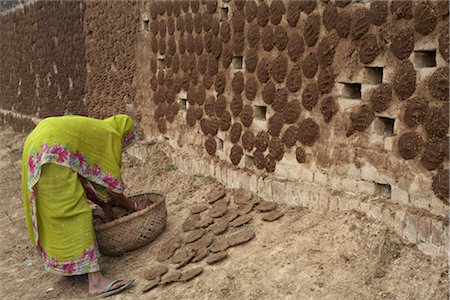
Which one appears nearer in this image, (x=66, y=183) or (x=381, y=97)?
(x=381, y=97)

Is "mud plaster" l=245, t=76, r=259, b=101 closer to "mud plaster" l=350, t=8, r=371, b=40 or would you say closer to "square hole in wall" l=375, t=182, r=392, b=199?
"mud plaster" l=350, t=8, r=371, b=40

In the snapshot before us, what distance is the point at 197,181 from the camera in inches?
205

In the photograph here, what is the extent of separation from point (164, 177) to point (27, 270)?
183cm

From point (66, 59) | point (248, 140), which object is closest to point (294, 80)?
point (248, 140)

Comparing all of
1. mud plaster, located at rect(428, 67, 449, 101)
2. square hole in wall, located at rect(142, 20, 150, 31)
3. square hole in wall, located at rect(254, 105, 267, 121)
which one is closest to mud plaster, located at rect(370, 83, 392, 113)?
mud plaster, located at rect(428, 67, 449, 101)

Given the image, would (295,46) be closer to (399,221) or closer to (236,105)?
(236,105)

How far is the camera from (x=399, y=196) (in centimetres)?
336

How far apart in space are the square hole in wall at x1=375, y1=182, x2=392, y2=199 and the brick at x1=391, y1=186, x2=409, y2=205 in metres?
0.06

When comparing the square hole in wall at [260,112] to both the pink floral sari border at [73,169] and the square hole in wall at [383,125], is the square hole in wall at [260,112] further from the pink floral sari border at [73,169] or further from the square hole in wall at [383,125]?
the pink floral sari border at [73,169]

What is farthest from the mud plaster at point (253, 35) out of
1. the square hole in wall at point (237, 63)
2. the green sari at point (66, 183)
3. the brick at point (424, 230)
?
the brick at point (424, 230)

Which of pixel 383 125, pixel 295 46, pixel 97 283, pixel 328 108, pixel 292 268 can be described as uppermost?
pixel 295 46

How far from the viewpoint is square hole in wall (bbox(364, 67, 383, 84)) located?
3.52 meters

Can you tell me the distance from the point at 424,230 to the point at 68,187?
2.49 m

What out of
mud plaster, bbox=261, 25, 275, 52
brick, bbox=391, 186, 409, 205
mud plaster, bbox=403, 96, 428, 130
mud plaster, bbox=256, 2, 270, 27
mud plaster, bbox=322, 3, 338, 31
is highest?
mud plaster, bbox=256, 2, 270, 27
